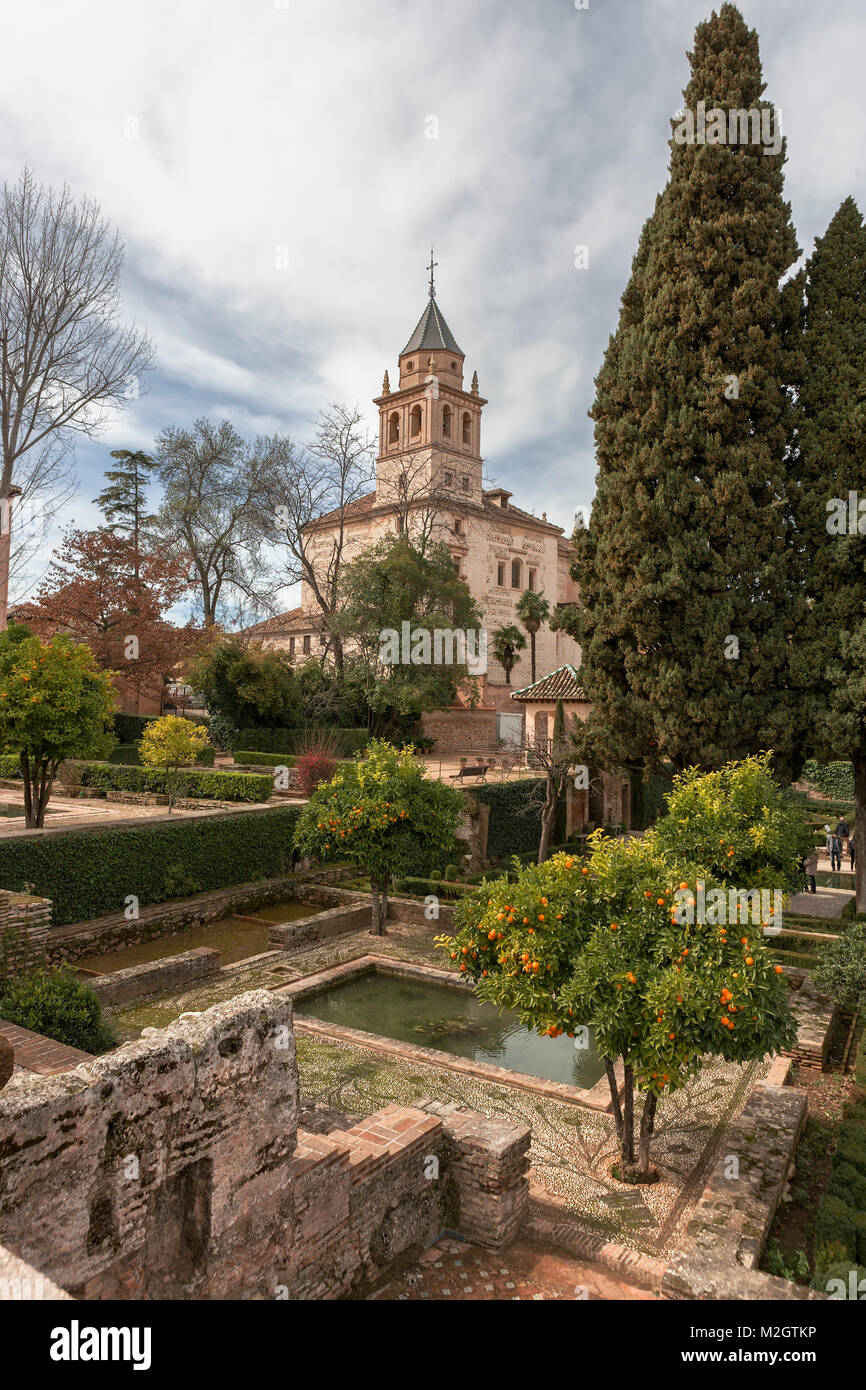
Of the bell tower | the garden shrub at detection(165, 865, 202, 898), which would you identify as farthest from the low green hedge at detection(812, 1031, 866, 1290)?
the bell tower

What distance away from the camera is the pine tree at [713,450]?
46.2ft

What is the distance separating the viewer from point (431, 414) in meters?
40.2

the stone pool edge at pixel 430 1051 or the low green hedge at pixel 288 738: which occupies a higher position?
the low green hedge at pixel 288 738

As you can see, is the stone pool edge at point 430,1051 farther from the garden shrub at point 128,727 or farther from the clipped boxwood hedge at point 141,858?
the garden shrub at point 128,727

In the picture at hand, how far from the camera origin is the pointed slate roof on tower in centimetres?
4141

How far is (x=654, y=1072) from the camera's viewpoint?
5.46 meters

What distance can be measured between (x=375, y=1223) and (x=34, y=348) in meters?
19.0

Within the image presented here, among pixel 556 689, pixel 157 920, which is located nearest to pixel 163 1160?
pixel 157 920

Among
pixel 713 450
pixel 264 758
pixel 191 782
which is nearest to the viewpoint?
pixel 713 450

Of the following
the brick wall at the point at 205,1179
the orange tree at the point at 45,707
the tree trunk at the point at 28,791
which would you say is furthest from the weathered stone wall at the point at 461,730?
the brick wall at the point at 205,1179

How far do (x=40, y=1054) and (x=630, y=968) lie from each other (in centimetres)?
482

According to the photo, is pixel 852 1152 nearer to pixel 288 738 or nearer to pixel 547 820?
pixel 547 820

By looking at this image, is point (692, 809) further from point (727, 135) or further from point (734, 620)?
point (727, 135)

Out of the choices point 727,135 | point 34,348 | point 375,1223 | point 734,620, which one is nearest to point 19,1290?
point 375,1223
